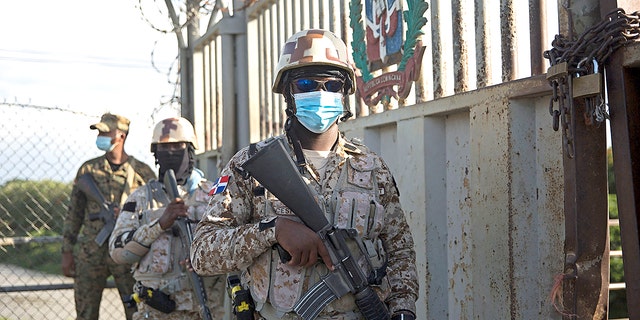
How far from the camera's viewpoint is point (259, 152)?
2.89m

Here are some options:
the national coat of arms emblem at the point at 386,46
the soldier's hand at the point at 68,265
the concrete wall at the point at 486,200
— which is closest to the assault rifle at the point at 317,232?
the concrete wall at the point at 486,200

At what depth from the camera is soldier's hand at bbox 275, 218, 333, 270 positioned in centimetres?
282

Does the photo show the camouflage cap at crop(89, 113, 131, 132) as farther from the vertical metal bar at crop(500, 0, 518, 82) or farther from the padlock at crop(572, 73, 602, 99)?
the padlock at crop(572, 73, 602, 99)

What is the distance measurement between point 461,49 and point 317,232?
1.23 metres

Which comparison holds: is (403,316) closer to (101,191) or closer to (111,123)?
(101,191)

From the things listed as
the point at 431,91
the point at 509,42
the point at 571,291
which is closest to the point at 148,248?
the point at 431,91

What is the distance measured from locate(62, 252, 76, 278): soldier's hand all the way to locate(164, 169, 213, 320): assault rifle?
213cm

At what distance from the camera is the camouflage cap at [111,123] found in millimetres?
6746

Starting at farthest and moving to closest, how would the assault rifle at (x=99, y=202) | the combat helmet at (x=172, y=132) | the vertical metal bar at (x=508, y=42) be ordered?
the assault rifle at (x=99, y=202) → the combat helmet at (x=172, y=132) → the vertical metal bar at (x=508, y=42)

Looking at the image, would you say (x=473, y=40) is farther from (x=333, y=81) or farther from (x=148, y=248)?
(x=148, y=248)

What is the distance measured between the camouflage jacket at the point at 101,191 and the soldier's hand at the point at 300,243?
13.3 ft

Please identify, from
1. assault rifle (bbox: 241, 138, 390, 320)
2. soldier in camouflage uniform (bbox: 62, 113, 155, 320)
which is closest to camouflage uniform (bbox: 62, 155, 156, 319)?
soldier in camouflage uniform (bbox: 62, 113, 155, 320)

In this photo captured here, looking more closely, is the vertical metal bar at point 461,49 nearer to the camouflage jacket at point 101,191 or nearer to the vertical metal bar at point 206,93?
the camouflage jacket at point 101,191

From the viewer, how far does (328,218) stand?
117 inches
